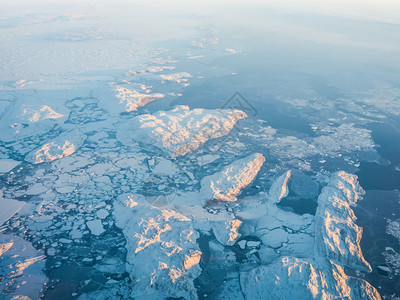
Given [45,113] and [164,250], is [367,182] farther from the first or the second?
[45,113]

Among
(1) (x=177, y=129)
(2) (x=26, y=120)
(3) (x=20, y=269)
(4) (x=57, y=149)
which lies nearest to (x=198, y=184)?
(1) (x=177, y=129)

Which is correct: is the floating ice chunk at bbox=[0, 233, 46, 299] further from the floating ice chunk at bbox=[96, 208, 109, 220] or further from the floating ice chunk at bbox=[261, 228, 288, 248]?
the floating ice chunk at bbox=[261, 228, 288, 248]

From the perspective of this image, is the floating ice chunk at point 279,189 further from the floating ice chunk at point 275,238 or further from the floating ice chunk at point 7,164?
the floating ice chunk at point 7,164

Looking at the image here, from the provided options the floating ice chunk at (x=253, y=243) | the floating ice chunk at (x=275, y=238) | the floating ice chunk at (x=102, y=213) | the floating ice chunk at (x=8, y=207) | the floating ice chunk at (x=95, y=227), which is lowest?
the floating ice chunk at (x=8, y=207)

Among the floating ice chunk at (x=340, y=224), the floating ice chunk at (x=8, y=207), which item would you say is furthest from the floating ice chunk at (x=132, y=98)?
the floating ice chunk at (x=340, y=224)

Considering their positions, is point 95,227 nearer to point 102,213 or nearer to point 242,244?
point 102,213

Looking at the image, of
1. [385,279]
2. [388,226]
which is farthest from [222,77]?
[385,279]
